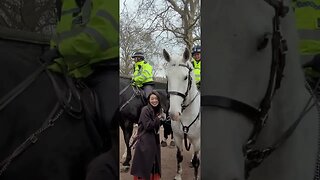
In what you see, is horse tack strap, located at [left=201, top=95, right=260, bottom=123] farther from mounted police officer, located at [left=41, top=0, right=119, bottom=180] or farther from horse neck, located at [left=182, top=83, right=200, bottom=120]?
horse neck, located at [left=182, top=83, right=200, bottom=120]

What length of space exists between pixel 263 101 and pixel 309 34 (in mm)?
219

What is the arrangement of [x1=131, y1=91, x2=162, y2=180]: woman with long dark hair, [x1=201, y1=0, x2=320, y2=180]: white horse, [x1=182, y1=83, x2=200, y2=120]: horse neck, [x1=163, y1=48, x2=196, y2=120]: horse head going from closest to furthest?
1. [x1=201, y1=0, x2=320, y2=180]: white horse
2. [x1=163, y1=48, x2=196, y2=120]: horse head
3. [x1=131, y1=91, x2=162, y2=180]: woman with long dark hair
4. [x1=182, y1=83, x2=200, y2=120]: horse neck

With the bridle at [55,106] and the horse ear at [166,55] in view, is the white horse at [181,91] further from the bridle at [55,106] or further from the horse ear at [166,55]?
the bridle at [55,106]

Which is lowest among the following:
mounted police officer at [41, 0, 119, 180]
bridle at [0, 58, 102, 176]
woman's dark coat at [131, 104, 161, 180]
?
woman's dark coat at [131, 104, 161, 180]

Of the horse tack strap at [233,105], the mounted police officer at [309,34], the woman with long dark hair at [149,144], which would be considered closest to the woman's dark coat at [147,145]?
the woman with long dark hair at [149,144]

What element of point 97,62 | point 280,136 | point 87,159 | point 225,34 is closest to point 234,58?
point 225,34

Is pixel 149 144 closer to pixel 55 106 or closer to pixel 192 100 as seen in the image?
pixel 192 100

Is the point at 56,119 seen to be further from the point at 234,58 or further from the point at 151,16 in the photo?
the point at 234,58

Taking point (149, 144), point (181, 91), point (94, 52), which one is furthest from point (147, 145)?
point (94, 52)

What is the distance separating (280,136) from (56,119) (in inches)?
24.8

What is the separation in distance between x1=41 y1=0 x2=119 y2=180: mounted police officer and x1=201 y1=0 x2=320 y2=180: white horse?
28 centimetres

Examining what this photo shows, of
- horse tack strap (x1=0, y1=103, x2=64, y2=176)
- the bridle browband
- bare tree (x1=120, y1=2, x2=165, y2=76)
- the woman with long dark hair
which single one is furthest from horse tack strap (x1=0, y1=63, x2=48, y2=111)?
the woman with long dark hair

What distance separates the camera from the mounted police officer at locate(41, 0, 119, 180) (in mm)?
979

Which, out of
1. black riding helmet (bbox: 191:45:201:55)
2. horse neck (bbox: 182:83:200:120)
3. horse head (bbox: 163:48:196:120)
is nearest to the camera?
black riding helmet (bbox: 191:45:201:55)
